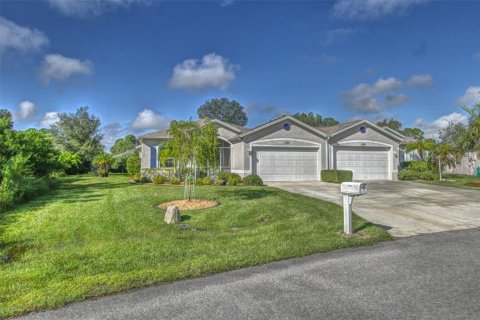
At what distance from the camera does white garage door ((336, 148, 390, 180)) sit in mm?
21156

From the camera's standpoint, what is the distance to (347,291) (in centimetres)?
372

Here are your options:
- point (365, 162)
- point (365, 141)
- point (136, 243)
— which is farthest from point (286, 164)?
point (136, 243)

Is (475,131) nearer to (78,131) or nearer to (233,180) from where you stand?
(233,180)

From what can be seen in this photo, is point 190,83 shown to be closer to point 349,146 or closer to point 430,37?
point 349,146

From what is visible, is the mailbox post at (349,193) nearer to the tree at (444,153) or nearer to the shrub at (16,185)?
the shrub at (16,185)

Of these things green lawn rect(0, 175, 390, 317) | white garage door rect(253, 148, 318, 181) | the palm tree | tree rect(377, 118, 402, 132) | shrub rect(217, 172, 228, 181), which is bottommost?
green lawn rect(0, 175, 390, 317)

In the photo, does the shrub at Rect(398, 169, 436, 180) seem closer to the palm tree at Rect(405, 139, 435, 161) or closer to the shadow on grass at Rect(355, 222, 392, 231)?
the palm tree at Rect(405, 139, 435, 161)

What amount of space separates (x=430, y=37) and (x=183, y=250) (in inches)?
840

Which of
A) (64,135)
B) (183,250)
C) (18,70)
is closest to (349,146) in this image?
(183,250)

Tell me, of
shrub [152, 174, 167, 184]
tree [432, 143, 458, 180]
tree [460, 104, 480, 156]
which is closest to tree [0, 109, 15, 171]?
shrub [152, 174, 167, 184]

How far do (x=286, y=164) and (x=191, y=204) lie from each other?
11198 millimetres

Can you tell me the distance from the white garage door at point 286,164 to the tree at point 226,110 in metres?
58.3

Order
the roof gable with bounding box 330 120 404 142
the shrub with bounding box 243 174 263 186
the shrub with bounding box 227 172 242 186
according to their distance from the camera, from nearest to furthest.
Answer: the shrub with bounding box 243 174 263 186
the shrub with bounding box 227 172 242 186
the roof gable with bounding box 330 120 404 142

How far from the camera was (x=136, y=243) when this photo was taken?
588cm
